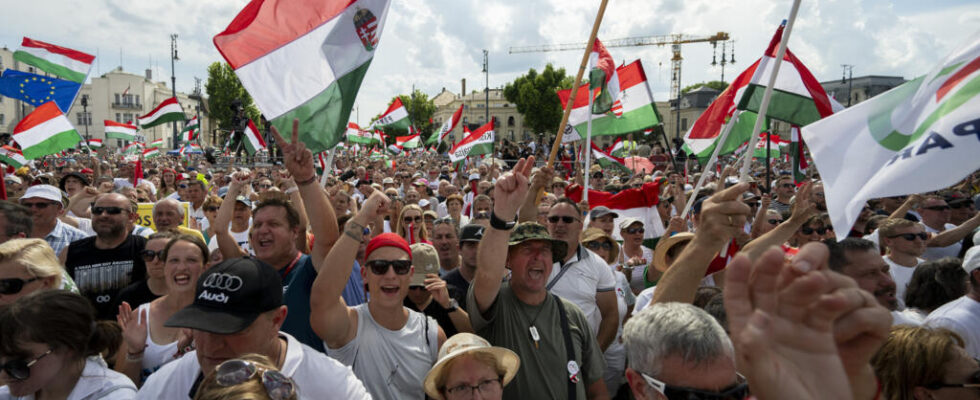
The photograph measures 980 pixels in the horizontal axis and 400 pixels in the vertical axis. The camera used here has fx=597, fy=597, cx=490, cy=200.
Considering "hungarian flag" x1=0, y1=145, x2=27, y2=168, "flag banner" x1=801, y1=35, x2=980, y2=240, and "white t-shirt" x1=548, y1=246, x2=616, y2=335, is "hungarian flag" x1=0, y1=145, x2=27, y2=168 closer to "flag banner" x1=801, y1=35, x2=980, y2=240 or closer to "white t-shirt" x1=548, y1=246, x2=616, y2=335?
"white t-shirt" x1=548, y1=246, x2=616, y2=335

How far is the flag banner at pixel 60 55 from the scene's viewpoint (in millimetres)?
12055

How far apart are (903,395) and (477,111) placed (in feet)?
343

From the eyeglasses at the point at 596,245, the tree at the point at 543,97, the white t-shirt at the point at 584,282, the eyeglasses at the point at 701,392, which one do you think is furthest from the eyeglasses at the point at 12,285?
the tree at the point at 543,97

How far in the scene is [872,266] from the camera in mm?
3584

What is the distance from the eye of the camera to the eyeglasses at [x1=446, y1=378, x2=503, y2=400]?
274 cm

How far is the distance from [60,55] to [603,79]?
36.9ft

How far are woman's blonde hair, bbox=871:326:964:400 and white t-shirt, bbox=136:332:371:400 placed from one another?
7.25 feet

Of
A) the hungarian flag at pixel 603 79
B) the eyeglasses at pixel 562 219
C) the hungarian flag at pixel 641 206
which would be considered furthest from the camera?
the hungarian flag at pixel 603 79

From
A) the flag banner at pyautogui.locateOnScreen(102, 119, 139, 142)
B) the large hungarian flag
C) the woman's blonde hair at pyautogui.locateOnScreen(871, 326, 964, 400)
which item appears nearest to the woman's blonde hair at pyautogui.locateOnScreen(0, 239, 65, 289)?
the large hungarian flag

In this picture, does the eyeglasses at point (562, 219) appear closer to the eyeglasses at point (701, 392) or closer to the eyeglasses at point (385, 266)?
the eyeglasses at point (385, 266)

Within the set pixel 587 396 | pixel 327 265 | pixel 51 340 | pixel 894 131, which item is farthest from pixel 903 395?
pixel 51 340

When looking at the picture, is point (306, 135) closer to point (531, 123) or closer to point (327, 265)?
point (327, 265)

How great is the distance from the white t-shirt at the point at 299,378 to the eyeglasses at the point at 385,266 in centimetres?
77

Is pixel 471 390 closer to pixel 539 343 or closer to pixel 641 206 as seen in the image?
pixel 539 343
